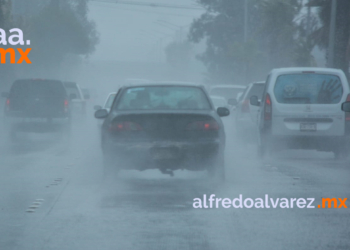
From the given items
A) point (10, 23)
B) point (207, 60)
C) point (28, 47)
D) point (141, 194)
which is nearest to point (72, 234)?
point (141, 194)

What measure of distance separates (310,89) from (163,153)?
5.13 metres

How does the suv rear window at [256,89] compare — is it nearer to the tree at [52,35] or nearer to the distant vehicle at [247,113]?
the distant vehicle at [247,113]

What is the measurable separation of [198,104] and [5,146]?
29.3ft

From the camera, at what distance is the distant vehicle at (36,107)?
852 inches

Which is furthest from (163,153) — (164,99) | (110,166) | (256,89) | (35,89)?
(35,89)

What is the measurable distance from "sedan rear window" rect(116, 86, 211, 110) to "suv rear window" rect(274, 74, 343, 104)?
3741 mm

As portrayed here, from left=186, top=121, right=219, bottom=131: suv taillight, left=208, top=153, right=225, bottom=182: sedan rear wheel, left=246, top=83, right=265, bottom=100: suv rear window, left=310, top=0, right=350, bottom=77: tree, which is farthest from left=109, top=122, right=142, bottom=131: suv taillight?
left=310, top=0, right=350, bottom=77: tree

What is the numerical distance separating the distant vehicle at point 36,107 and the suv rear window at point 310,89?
8.74m

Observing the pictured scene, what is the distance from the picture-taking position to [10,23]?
36.9 metres

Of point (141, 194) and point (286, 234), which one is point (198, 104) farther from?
point (286, 234)

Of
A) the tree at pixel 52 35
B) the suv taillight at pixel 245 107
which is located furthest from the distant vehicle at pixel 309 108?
the tree at pixel 52 35

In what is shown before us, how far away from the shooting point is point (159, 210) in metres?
8.91

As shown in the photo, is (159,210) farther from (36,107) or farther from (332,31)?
(332,31)

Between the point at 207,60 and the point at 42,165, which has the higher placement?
the point at 42,165
